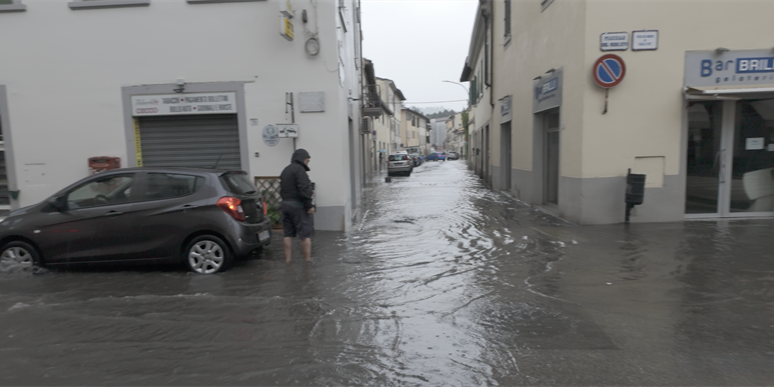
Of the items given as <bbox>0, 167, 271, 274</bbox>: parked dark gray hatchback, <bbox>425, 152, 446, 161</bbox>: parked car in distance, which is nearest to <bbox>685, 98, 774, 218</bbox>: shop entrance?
<bbox>0, 167, 271, 274</bbox>: parked dark gray hatchback

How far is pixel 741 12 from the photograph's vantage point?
8609 mm

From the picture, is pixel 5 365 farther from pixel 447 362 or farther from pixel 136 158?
pixel 136 158

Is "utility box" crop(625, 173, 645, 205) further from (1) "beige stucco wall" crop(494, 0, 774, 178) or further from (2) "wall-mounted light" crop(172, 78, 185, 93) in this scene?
(2) "wall-mounted light" crop(172, 78, 185, 93)

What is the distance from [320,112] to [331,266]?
346 centimetres

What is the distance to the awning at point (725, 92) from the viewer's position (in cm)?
857

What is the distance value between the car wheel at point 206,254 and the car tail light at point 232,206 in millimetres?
404

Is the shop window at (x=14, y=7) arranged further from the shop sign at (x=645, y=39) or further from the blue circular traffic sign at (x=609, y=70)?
the shop sign at (x=645, y=39)

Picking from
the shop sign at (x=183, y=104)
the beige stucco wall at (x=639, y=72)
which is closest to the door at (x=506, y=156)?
the beige stucco wall at (x=639, y=72)

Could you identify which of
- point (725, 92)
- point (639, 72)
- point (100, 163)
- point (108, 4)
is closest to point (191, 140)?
point (100, 163)

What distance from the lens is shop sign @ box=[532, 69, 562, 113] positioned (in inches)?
401

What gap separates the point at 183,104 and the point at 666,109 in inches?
365

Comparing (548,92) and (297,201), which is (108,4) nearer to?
(297,201)

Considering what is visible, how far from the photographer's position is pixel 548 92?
10859 mm

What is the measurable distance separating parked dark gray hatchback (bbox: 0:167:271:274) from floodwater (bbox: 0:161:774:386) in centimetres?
30
